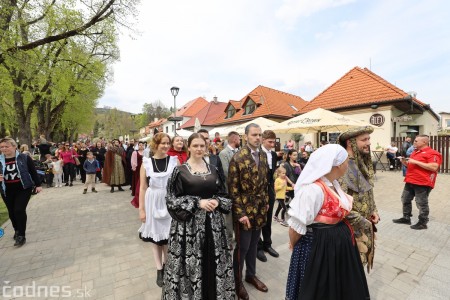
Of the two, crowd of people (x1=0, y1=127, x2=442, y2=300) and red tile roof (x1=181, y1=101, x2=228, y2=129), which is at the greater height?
red tile roof (x1=181, y1=101, x2=228, y2=129)

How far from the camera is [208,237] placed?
90.8 inches

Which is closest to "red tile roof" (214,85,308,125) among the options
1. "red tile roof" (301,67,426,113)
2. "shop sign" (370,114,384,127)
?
"red tile roof" (301,67,426,113)

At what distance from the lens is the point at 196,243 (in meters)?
2.24

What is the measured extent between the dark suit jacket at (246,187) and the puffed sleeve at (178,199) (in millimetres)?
585

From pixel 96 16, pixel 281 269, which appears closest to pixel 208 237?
pixel 281 269

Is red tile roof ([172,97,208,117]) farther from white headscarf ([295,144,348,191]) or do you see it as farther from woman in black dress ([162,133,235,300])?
white headscarf ([295,144,348,191])

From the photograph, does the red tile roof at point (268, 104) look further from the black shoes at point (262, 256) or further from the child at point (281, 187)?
the black shoes at point (262, 256)

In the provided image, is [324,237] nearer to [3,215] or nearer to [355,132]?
[355,132]

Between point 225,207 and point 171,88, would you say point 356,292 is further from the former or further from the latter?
point 171,88

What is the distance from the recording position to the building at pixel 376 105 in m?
13.4

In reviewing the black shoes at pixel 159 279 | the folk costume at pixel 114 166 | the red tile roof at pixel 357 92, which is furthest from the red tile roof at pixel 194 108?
the black shoes at pixel 159 279

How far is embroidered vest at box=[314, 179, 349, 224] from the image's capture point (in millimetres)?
1817

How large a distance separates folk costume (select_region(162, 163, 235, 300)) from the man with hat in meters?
1.35

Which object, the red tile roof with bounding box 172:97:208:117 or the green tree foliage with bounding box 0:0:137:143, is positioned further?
the red tile roof with bounding box 172:97:208:117
